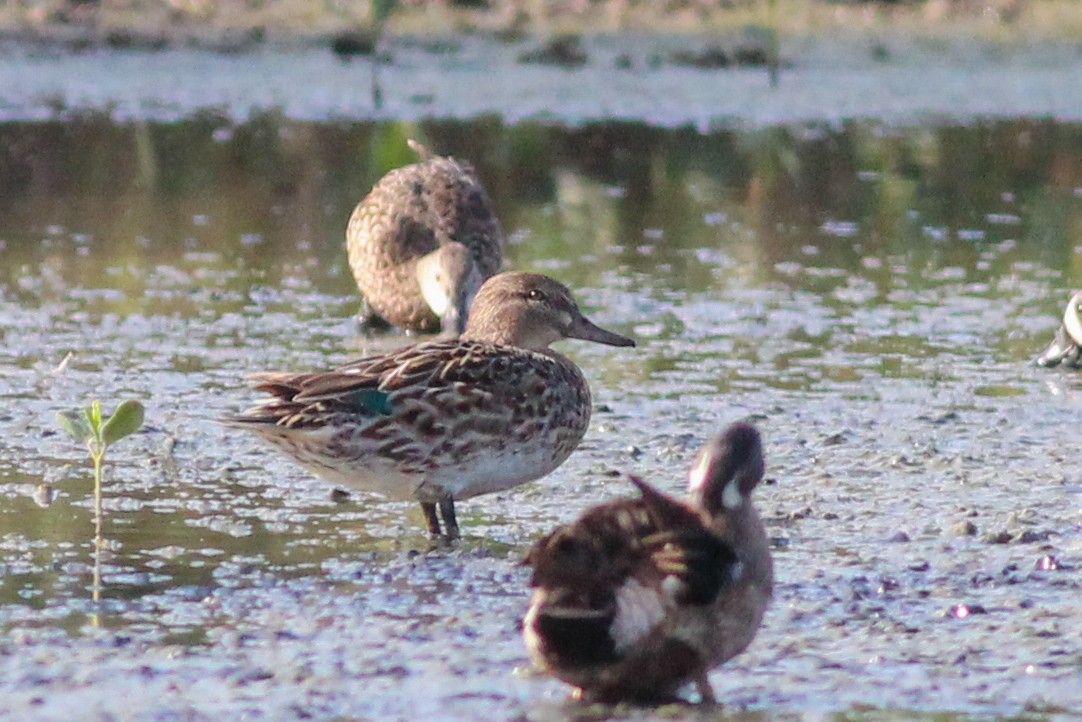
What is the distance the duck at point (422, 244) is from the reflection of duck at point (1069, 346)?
8.90 feet

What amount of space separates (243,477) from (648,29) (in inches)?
673

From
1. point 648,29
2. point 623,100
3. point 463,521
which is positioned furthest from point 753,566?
point 648,29

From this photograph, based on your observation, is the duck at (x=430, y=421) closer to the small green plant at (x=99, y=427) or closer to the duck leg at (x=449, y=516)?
the duck leg at (x=449, y=516)

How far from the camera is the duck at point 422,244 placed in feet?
34.7

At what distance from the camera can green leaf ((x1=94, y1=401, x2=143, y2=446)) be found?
666 centimetres

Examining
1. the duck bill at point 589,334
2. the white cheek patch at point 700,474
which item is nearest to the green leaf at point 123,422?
the duck bill at point 589,334

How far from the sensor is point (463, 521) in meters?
7.05

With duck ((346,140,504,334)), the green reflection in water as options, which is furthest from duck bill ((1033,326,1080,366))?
duck ((346,140,504,334))

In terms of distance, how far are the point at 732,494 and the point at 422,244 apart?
6.00 m

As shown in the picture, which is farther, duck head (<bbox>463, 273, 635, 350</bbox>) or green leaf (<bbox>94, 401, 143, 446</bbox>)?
duck head (<bbox>463, 273, 635, 350</bbox>)

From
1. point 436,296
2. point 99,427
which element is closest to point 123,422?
point 99,427

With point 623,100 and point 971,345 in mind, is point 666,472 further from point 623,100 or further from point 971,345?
point 623,100

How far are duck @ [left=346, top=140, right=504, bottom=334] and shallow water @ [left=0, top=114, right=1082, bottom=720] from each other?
1.00ft

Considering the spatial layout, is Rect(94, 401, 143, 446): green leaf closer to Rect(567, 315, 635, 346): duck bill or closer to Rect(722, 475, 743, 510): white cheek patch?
Rect(567, 315, 635, 346): duck bill
